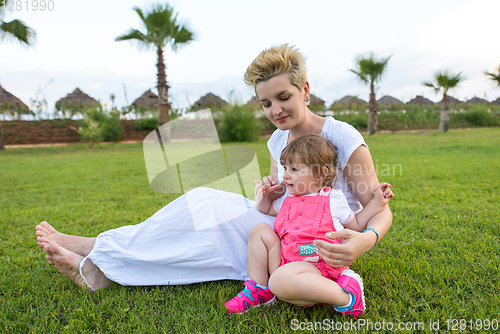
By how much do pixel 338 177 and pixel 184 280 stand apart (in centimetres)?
91

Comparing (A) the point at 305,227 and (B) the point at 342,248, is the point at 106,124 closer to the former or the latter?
(A) the point at 305,227

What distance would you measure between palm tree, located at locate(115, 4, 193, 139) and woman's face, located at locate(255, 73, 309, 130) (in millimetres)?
11667

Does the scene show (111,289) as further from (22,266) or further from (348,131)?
(348,131)

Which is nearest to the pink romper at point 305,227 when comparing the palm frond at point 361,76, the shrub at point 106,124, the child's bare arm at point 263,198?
the child's bare arm at point 263,198

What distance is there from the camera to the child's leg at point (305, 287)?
46.3 inches

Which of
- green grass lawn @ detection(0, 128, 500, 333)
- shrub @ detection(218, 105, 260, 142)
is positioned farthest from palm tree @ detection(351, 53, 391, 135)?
green grass lawn @ detection(0, 128, 500, 333)

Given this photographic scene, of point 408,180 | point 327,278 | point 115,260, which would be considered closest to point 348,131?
point 327,278

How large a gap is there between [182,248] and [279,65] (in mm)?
977

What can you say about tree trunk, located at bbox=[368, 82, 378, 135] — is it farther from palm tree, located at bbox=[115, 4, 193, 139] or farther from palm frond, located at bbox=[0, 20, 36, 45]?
palm frond, located at bbox=[0, 20, 36, 45]

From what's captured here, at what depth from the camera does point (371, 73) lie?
55.0 ft

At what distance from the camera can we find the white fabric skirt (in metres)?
1.57

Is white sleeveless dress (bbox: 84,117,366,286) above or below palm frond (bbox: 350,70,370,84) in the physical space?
below

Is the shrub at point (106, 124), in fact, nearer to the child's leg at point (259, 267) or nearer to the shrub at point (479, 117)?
the child's leg at point (259, 267)

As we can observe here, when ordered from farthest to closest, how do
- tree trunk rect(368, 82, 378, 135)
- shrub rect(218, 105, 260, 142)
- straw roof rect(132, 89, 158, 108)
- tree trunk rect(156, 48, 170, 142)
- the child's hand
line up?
straw roof rect(132, 89, 158, 108) → tree trunk rect(368, 82, 378, 135) → shrub rect(218, 105, 260, 142) → tree trunk rect(156, 48, 170, 142) → the child's hand
